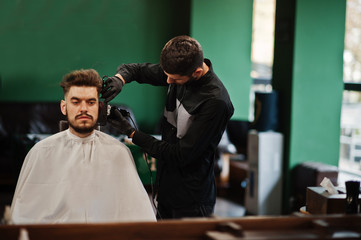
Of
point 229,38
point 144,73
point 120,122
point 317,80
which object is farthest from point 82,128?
point 229,38

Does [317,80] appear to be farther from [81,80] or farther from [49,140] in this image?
[49,140]

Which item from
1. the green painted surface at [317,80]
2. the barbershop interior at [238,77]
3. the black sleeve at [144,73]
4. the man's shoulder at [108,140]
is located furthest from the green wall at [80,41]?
the man's shoulder at [108,140]

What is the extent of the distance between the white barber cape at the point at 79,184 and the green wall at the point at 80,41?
365 cm

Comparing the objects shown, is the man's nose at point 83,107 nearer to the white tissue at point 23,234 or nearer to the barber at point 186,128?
the barber at point 186,128

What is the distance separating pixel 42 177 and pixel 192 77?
818 millimetres

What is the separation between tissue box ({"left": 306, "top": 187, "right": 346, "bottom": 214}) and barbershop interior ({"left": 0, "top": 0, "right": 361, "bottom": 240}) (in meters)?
1.00

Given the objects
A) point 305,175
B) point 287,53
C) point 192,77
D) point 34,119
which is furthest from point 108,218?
point 34,119

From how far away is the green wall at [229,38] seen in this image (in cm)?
590

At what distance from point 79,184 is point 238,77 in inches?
165

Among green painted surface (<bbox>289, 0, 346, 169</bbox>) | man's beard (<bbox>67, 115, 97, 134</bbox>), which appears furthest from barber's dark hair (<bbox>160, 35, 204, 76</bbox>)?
green painted surface (<bbox>289, 0, 346, 169</bbox>)

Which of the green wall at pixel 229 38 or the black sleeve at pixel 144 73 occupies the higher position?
the green wall at pixel 229 38

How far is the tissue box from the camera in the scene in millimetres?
2088

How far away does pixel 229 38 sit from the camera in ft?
19.9

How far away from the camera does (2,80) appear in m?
5.71
